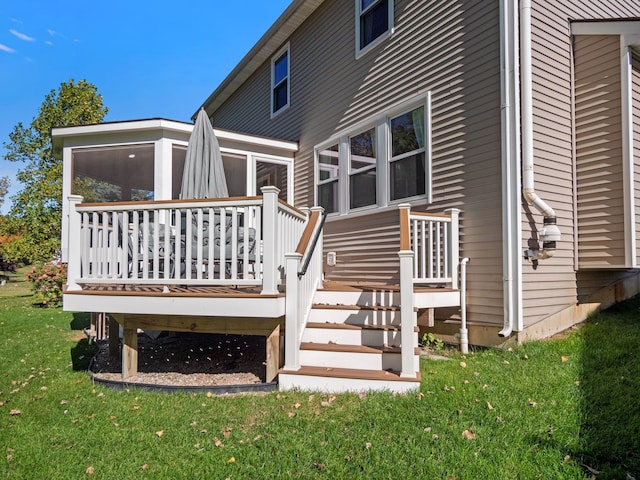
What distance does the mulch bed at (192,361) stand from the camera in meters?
4.32

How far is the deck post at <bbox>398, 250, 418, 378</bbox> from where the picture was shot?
365cm

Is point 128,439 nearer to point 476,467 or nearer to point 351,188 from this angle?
point 476,467

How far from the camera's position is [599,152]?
5066mm

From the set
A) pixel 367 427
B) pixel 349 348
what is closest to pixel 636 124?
pixel 349 348

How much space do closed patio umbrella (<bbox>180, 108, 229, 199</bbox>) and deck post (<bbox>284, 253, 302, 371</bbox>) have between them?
1.80 meters

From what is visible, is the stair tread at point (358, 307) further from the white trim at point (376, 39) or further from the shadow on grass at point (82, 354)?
the white trim at point (376, 39)

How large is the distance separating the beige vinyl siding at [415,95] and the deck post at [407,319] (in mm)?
1600

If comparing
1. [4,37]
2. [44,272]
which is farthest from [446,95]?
[4,37]

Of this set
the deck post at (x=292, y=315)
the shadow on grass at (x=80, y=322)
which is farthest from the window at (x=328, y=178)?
the shadow on grass at (x=80, y=322)

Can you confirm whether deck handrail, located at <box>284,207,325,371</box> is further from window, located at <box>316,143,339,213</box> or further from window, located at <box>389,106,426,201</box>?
window, located at <box>316,143,339,213</box>

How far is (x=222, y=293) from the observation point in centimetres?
404

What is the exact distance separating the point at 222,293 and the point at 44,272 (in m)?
9.29

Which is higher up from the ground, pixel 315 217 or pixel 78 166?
pixel 78 166

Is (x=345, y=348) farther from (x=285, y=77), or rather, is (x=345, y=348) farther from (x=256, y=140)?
(x=285, y=77)
